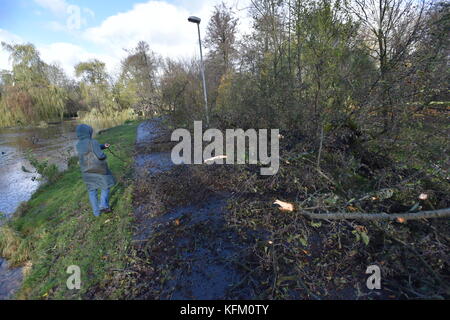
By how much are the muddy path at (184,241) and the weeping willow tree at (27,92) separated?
90.0ft

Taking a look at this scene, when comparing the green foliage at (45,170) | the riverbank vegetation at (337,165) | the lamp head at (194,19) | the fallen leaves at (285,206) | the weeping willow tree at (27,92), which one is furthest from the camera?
the weeping willow tree at (27,92)

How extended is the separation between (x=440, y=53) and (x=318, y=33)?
78.3 inches

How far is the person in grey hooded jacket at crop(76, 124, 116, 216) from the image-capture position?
376 cm

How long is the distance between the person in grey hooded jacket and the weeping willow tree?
26.7 meters

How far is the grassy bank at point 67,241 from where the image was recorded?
270 centimetres

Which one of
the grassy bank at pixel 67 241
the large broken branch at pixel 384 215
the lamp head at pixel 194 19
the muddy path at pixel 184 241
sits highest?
the lamp head at pixel 194 19

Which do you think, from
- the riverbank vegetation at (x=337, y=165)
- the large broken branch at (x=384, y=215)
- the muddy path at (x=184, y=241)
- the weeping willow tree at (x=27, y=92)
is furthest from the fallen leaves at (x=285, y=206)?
the weeping willow tree at (x=27, y=92)

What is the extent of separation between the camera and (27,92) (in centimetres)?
2392

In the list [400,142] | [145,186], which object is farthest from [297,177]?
[145,186]

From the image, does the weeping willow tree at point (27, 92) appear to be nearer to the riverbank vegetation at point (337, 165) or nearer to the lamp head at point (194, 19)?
the lamp head at point (194, 19)

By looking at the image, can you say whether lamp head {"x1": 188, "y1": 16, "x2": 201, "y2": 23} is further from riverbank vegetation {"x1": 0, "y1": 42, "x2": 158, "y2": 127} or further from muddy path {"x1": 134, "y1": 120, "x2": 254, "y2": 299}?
riverbank vegetation {"x1": 0, "y1": 42, "x2": 158, "y2": 127}

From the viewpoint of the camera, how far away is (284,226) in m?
3.05

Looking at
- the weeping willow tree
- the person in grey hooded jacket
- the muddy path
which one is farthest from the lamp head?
the weeping willow tree
